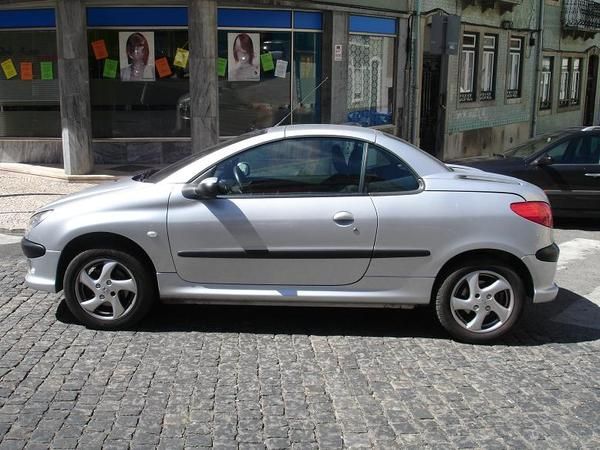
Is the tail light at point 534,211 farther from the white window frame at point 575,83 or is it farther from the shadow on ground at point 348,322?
the white window frame at point 575,83

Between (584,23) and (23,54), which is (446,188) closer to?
(23,54)

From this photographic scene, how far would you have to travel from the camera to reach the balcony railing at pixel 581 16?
24.1 metres

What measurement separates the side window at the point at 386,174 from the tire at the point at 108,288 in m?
1.82

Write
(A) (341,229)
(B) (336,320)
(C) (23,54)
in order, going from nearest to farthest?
(A) (341,229)
(B) (336,320)
(C) (23,54)

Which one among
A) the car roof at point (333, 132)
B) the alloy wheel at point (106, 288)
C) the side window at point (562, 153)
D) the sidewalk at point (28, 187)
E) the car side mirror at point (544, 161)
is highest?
the car roof at point (333, 132)

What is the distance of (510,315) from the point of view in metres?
5.00

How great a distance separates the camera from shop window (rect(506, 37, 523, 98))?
69.1ft

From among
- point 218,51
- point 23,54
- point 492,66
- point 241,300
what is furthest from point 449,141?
point 241,300

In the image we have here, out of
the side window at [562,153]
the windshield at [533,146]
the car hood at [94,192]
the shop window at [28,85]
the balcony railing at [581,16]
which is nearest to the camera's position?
the car hood at [94,192]

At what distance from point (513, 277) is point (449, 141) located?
1336 cm

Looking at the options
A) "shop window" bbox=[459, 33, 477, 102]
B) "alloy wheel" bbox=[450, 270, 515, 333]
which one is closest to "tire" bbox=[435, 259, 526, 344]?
"alloy wheel" bbox=[450, 270, 515, 333]

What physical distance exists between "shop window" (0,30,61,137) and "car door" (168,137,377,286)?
30.7 ft

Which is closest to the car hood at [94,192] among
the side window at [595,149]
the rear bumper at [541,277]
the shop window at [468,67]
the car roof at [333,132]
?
the car roof at [333,132]

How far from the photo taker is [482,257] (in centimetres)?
500
